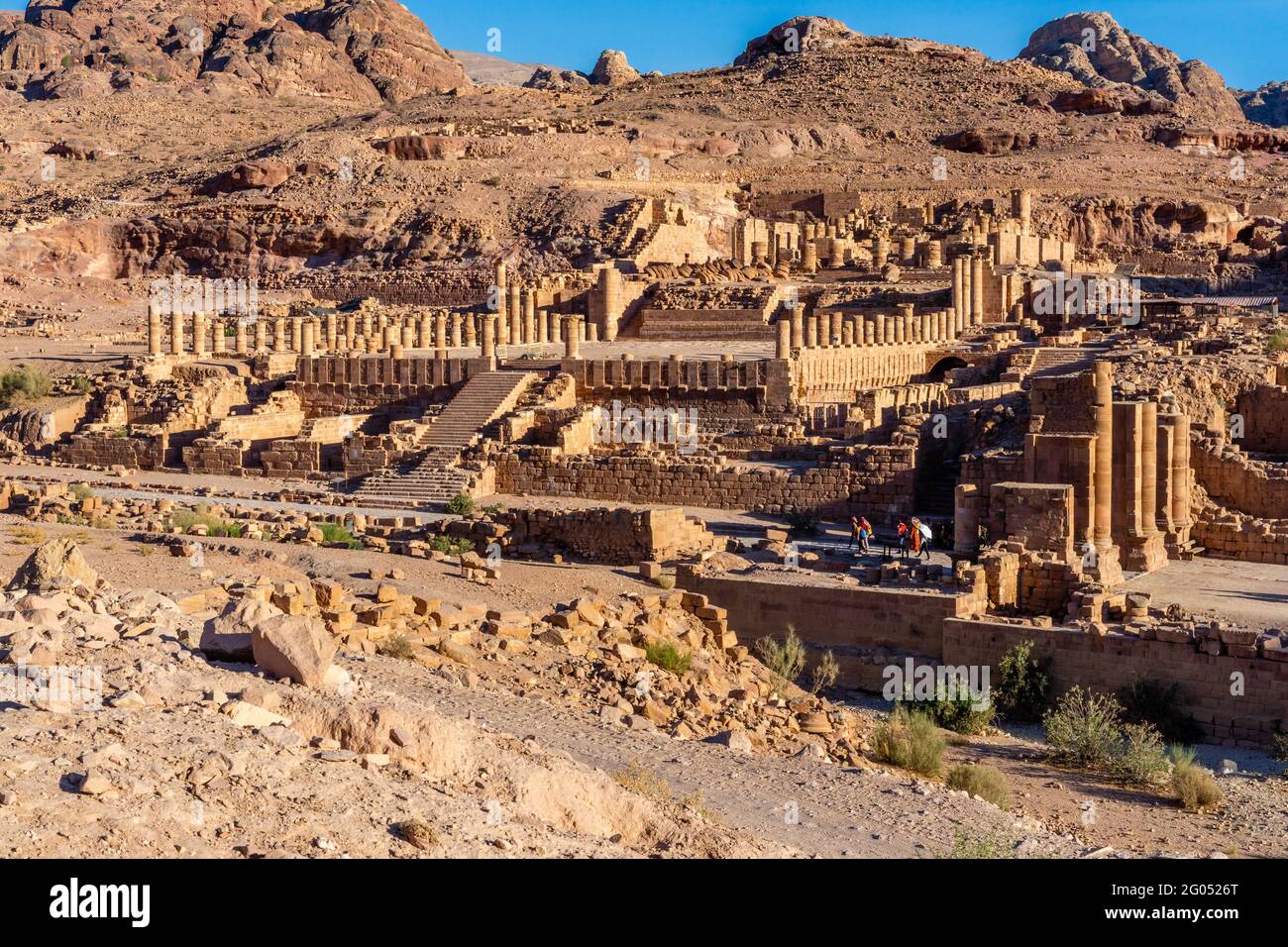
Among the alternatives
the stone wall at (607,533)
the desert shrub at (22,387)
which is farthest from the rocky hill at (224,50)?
the stone wall at (607,533)

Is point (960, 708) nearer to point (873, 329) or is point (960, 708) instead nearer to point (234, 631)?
point (234, 631)

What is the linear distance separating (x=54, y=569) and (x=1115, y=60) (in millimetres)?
113845

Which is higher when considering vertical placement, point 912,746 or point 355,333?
point 355,333

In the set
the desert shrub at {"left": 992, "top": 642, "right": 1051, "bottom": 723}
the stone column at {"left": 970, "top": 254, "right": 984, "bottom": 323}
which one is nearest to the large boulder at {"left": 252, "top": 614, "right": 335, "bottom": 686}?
the desert shrub at {"left": 992, "top": 642, "right": 1051, "bottom": 723}

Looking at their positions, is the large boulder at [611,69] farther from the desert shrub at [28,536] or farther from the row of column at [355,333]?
the desert shrub at [28,536]

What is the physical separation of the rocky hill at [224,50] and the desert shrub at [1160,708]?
85820 millimetres

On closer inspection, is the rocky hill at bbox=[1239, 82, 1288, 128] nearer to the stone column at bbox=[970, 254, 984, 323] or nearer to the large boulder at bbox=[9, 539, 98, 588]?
the stone column at bbox=[970, 254, 984, 323]

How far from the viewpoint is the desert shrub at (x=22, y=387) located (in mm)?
34000

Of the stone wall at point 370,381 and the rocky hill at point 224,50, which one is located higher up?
the rocky hill at point 224,50

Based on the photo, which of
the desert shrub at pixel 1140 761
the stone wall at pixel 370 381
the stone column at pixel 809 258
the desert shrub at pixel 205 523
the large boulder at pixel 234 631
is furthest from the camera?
the stone column at pixel 809 258

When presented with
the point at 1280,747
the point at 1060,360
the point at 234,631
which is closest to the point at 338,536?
the point at 234,631

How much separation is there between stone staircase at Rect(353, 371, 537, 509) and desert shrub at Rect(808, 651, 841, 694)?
9.54 m

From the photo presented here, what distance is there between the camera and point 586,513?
21.1 metres

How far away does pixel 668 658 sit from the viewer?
51.8 ft
